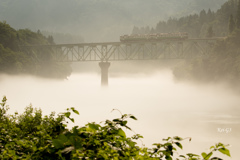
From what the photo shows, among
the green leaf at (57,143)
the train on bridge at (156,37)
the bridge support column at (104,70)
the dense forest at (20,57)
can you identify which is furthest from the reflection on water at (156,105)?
the green leaf at (57,143)

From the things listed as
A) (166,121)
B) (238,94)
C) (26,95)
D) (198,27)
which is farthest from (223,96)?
(198,27)

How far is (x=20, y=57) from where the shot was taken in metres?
122

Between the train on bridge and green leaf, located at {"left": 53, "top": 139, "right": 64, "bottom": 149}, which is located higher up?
the train on bridge

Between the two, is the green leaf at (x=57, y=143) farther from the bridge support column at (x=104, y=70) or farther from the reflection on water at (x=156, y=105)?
the bridge support column at (x=104, y=70)

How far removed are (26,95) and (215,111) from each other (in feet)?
229

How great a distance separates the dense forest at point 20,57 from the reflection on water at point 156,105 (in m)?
3.25

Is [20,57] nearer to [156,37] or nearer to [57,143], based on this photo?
[156,37]

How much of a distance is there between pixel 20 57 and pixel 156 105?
164ft

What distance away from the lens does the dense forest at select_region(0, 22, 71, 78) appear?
372 ft

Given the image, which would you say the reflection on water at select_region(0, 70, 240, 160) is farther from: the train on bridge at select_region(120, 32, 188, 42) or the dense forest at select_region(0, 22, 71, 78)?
the train on bridge at select_region(120, 32, 188, 42)

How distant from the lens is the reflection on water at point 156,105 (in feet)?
220

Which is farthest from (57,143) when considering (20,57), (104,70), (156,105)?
(20,57)

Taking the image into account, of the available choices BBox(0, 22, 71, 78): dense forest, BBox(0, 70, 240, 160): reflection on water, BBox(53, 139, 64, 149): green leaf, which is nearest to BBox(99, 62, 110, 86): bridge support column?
BBox(0, 70, 240, 160): reflection on water

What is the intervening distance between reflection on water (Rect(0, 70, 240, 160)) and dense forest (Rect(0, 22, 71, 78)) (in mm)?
3252
